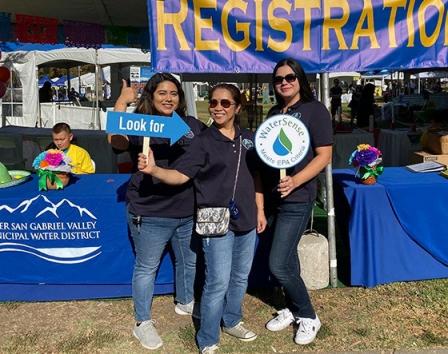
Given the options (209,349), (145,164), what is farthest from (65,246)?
(145,164)

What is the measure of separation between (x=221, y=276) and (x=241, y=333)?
24.3 inches

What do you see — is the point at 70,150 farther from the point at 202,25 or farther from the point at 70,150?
the point at 202,25

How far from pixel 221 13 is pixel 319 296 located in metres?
2.27

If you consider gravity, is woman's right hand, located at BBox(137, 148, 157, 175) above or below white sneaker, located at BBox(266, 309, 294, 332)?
above

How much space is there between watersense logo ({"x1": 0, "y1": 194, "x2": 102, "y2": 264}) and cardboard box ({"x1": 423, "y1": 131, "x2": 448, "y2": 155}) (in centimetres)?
367

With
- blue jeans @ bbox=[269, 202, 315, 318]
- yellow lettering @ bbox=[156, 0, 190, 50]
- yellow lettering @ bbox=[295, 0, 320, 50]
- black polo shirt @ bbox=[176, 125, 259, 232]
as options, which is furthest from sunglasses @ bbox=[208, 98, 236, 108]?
yellow lettering @ bbox=[295, 0, 320, 50]

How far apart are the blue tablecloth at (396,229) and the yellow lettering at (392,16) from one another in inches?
42.6

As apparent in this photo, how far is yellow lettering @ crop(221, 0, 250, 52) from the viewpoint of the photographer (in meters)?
3.77

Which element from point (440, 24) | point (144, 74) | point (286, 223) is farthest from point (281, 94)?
point (144, 74)

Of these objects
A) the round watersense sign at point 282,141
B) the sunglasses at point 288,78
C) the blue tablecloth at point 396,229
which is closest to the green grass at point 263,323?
the blue tablecloth at point 396,229

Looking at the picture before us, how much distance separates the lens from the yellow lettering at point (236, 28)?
3766 mm

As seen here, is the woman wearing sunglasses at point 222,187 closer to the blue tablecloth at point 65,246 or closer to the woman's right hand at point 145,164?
the woman's right hand at point 145,164

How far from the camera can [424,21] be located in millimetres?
3885

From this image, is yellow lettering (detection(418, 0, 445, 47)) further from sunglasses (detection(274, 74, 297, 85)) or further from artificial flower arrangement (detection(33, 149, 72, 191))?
artificial flower arrangement (detection(33, 149, 72, 191))
